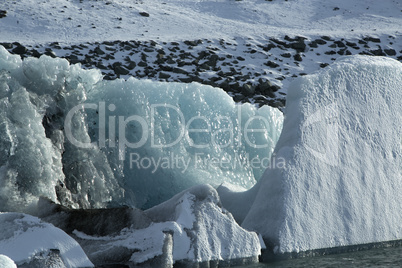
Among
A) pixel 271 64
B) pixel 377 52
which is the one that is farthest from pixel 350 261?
pixel 377 52

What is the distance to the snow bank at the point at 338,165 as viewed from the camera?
6.09 m

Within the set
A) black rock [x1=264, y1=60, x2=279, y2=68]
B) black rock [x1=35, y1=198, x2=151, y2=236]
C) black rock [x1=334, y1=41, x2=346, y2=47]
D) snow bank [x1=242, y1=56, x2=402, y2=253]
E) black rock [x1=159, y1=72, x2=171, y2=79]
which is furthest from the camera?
black rock [x1=334, y1=41, x2=346, y2=47]

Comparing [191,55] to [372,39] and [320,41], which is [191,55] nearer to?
[320,41]

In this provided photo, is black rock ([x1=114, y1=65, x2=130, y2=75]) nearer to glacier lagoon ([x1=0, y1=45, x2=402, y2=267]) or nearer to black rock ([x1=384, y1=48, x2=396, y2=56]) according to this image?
glacier lagoon ([x1=0, y1=45, x2=402, y2=267])

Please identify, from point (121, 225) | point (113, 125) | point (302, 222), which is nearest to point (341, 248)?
point (302, 222)

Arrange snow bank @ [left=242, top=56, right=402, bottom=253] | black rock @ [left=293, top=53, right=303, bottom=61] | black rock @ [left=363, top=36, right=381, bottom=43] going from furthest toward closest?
black rock @ [left=363, top=36, right=381, bottom=43]
black rock @ [left=293, top=53, right=303, bottom=61]
snow bank @ [left=242, top=56, right=402, bottom=253]

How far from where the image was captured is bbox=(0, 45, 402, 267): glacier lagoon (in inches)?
229

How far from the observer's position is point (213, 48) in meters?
19.7

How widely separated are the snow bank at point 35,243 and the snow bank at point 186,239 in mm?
277

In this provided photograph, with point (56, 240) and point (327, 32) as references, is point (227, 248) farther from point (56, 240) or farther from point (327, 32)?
point (327, 32)

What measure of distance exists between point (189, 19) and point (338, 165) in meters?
16.9

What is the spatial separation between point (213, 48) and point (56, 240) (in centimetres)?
1500

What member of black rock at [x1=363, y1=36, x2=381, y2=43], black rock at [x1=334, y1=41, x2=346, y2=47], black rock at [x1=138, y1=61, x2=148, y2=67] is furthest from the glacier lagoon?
black rock at [x1=363, y1=36, x2=381, y2=43]

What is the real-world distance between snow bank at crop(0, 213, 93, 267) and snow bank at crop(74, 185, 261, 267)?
0.91ft
